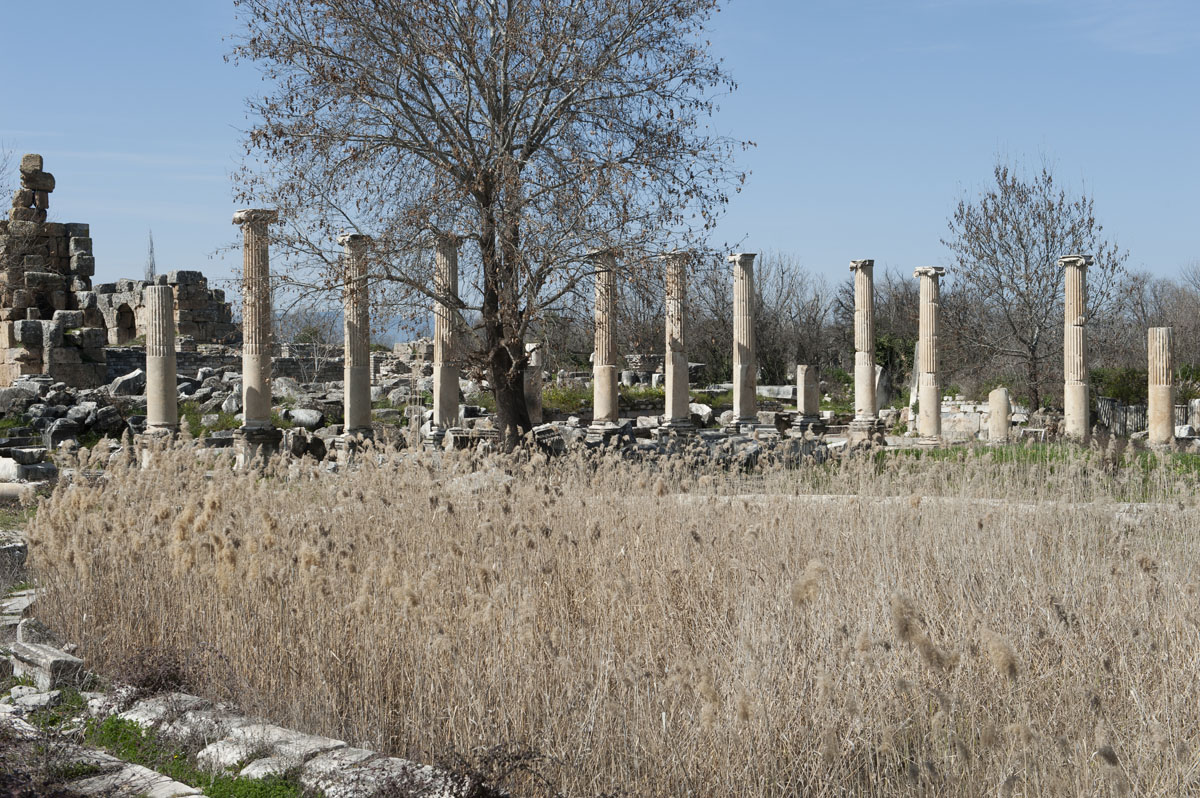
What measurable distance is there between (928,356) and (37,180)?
24.5m

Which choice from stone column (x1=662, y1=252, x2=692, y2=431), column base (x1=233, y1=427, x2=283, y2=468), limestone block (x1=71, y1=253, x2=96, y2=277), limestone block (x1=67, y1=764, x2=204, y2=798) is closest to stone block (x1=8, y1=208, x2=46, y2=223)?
limestone block (x1=71, y1=253, x2=96, y2=277)

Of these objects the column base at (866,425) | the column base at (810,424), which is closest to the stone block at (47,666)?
the column base at (866,425)

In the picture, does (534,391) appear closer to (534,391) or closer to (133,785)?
(534,391)

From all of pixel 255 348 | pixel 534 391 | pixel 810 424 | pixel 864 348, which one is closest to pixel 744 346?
pixel 810 424

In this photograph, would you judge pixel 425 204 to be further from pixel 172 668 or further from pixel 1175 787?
pixel 1175 787

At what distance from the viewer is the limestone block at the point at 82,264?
31219 mm

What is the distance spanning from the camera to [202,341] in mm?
34688

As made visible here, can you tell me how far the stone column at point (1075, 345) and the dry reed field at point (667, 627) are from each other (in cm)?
1770

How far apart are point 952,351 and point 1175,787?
90.7 ft

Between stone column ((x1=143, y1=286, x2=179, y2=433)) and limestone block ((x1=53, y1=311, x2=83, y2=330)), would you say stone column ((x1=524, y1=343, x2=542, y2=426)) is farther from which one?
limestone block ((x1=53, y1=311, x2=83, y2=330))

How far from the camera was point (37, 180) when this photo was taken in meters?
29.8

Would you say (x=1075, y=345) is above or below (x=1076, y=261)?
below

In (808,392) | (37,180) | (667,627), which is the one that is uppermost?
(37,180)

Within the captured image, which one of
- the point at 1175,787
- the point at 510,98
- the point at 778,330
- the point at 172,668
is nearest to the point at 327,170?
the point at 510,98
